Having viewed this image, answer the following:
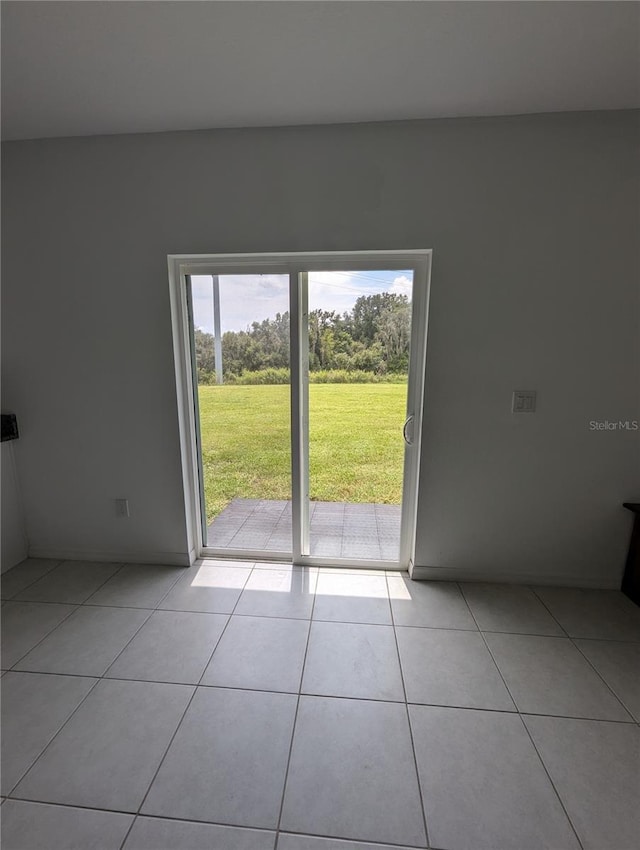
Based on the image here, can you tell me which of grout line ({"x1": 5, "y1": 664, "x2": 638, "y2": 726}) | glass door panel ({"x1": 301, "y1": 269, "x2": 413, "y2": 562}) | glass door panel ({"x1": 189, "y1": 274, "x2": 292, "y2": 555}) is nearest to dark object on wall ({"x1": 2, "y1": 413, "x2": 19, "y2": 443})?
glass door panel ({"x1": 189, "y1": 274, "x2": 292, "y2": 555})

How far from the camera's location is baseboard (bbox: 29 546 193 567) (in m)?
2.41

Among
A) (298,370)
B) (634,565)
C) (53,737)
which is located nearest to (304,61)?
(298,370)

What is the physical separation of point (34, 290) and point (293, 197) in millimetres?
1681

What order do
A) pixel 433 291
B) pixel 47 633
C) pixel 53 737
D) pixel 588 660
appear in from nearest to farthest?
pixel 53 737 → pixel 588 660 → pixel 47 633 → pixel 433 291

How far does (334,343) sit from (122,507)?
1.80 m

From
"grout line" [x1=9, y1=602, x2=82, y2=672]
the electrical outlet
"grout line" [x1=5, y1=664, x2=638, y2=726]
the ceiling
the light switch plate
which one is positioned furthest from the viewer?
the electrical outlet

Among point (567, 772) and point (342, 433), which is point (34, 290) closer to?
point (342, 433)

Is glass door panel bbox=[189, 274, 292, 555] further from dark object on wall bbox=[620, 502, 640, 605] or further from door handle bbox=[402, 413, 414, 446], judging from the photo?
dark object on wall bbox=[620, 502, 640, 605]

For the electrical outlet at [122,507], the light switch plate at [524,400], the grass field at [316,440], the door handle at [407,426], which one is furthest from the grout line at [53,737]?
the light switch plate at [524,400]

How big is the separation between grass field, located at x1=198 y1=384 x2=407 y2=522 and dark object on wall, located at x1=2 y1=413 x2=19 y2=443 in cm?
120

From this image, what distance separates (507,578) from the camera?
2.22 metres

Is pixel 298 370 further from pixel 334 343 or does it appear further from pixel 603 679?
pixel 603 679

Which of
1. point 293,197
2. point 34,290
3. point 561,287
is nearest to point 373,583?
point 561,287

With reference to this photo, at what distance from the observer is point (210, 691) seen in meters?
1.50
